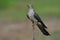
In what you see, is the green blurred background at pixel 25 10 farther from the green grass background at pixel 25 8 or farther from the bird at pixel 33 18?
the bird at pixel 33 18

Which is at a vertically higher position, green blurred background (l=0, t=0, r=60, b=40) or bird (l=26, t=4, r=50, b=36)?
green blurred background (l=0, t=0, r=60, b=40)

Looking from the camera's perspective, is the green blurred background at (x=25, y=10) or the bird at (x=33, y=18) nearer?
the bird at (x=33, y=18)

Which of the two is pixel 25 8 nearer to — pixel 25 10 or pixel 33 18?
pixel 25 10

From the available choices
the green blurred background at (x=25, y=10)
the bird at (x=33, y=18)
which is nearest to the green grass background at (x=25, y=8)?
the green blurred background at (x=25, y=10)

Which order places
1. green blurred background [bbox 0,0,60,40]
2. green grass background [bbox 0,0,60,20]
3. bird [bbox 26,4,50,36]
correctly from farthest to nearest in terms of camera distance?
1. green grass background [bbox 0,0,60,20]
2. green blurred background [bbox 0,0,60,40]
3. bird [bbox 26,4,50,36]

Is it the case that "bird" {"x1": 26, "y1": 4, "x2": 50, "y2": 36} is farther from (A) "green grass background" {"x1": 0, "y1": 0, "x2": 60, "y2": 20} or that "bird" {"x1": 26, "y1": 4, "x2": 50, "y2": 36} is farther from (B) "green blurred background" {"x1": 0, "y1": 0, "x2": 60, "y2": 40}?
(A) "green grass background" {"x1": 0, "y1": 0, "x2": 60, "y2": 20}

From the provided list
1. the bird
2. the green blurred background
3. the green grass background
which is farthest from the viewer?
the green grass background

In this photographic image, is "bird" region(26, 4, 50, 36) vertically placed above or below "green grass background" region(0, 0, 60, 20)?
below

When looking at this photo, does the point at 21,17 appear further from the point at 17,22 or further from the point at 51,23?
the point at 51,23

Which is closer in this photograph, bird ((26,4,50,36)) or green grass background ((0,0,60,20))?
bird ((26,4,50,36))

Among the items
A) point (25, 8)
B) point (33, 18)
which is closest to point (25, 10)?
point (25, 8)

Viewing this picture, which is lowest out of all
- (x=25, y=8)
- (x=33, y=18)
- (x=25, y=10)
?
(x=33, y=18)

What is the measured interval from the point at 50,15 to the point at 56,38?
6345 millimetres

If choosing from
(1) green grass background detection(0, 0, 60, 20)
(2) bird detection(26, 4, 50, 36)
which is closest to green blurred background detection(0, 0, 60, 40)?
(1) green grass background detection(0, 0, 60, 20)
